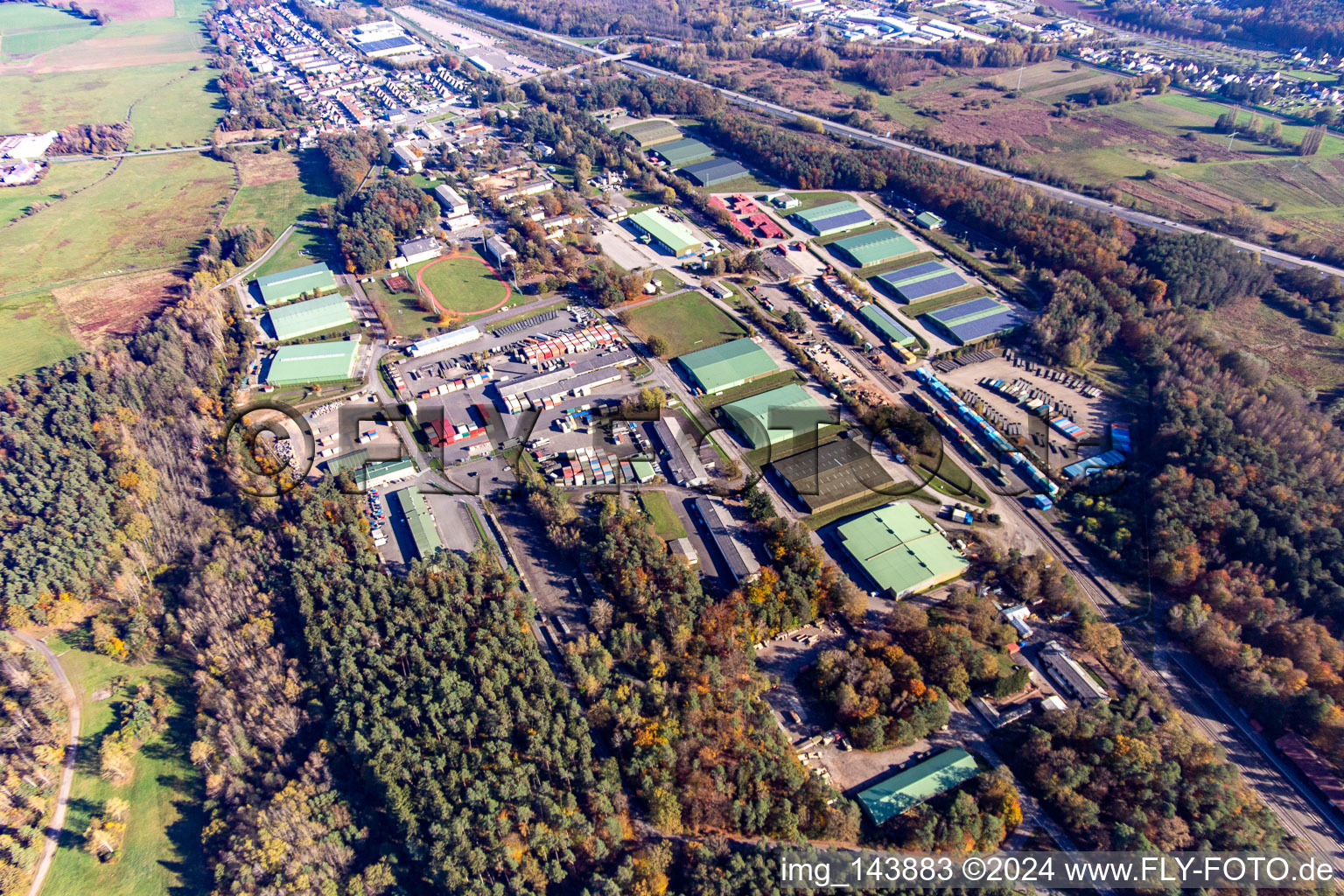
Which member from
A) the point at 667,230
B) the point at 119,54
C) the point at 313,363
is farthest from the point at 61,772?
the point at 119,54

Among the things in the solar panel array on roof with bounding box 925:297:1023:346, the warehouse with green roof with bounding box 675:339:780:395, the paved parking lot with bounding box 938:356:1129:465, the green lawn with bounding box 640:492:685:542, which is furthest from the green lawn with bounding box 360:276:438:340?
the solar panel array on roof with bounding box 925:297:1023:346

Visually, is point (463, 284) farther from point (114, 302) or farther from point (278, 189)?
point (278, 189)

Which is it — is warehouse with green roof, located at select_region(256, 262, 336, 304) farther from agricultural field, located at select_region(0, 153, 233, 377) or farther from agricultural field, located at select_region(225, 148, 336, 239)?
agricultural field, located at select_region(225, 148, 336, 239)

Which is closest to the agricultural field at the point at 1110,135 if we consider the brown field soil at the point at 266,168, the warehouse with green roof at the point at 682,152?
the warehouse with green roof at the point at 682,152

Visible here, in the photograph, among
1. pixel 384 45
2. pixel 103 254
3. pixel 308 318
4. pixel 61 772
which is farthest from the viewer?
pixel 384 45

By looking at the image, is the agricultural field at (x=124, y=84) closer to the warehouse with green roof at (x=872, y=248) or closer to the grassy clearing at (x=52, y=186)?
the grassy clearing at (x=52, y=186)

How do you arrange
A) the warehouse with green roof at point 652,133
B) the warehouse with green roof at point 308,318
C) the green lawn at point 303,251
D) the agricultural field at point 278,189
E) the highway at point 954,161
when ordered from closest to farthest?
the warehouse with green roof at point 308,318 < the highway at point 954,161 < the green lawn at point 303,251 < the agricultural field at point 278,189 < the warehouse with green roof at point 652,133
